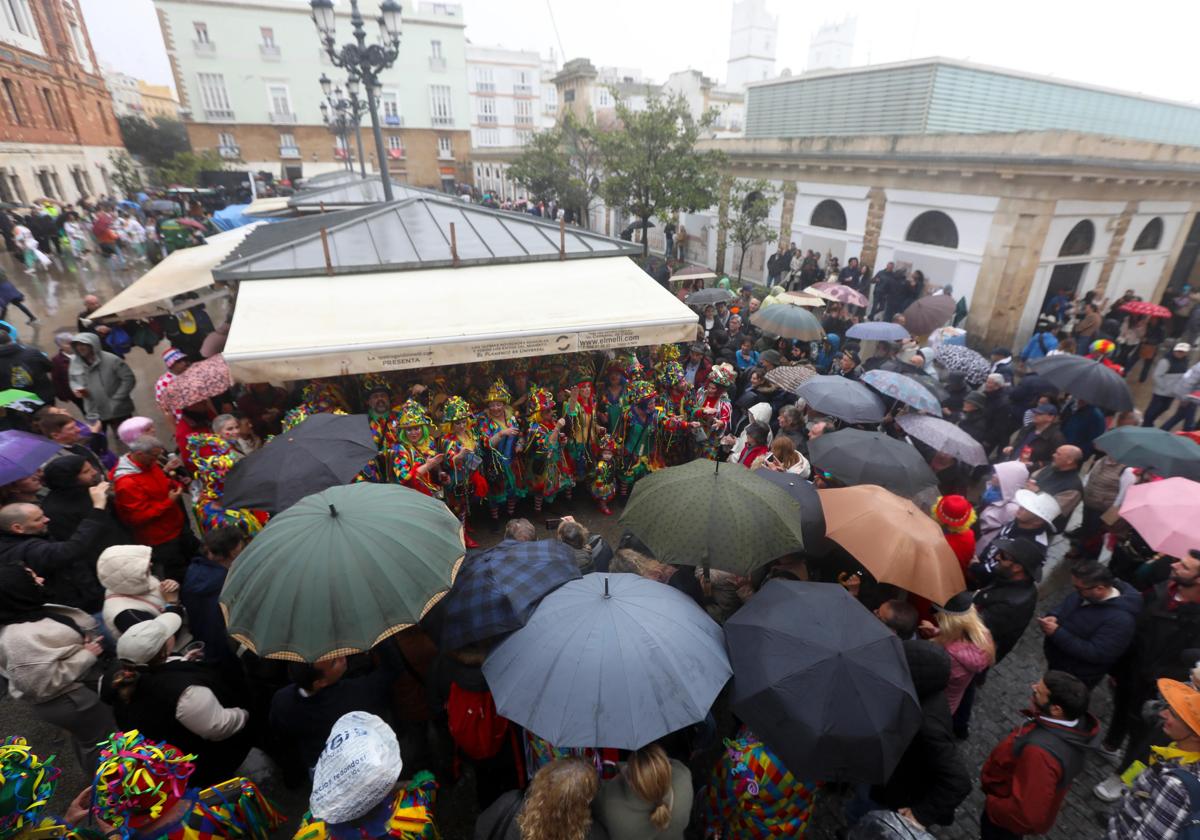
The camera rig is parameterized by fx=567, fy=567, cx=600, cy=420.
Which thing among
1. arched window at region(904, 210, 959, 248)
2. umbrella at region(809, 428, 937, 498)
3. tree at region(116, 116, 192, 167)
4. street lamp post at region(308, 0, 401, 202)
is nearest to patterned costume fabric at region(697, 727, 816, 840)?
umbrella at region(809, 428, 937, 498)

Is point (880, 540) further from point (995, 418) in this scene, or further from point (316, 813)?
point (995, 418)

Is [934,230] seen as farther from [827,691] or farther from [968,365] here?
[827,691]

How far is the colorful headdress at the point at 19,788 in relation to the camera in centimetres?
223

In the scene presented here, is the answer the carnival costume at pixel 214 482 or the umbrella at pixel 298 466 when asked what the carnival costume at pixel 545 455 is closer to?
the umbrella at pixel 298 466

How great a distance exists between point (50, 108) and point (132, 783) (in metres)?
47.0

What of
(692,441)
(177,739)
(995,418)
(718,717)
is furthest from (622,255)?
(177,739)

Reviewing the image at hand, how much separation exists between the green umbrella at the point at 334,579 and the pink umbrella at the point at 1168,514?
4821mm

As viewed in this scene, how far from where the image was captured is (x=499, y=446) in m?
6.27

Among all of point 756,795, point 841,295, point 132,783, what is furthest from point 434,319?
point 841,295

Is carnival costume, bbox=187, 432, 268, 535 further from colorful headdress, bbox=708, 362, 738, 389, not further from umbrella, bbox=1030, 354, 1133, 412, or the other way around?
umbrella, bbox=1030, 354, 1133, 412

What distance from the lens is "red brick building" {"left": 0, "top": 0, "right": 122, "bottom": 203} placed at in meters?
28.2

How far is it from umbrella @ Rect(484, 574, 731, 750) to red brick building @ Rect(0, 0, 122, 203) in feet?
128

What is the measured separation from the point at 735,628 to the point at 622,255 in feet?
20.2

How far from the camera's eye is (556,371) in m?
7.18
